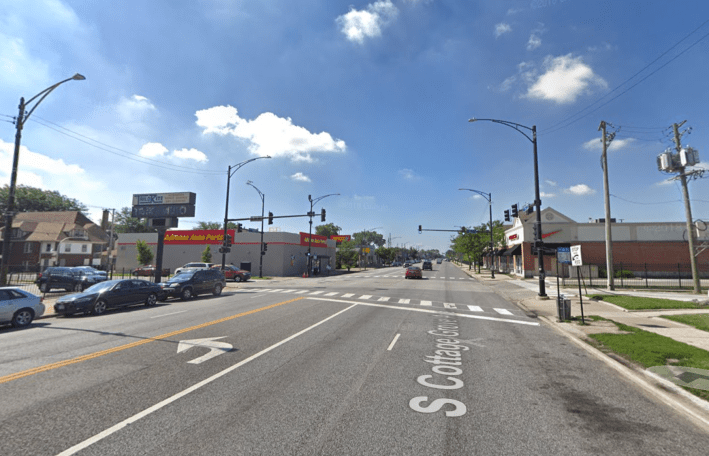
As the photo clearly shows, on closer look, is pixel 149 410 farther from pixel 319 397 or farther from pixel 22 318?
pixel 22 318

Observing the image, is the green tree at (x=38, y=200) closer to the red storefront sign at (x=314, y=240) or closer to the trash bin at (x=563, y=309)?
the red storefront sign at (x=314, y=240)

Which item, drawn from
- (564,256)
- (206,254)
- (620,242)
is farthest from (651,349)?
(206,254)

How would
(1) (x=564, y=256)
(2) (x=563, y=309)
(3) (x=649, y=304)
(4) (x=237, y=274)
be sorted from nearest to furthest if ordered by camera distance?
(1) (x=564, y=256)
(2) (x=563, y=309)
(3) (x=649, y=304)
(4) (x=237, y=274)

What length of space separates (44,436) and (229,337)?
18.9 feet

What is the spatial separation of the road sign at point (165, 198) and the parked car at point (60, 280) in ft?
26.1

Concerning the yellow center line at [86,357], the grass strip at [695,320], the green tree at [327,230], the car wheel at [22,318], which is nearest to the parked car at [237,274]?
the car wheel at [22,318]

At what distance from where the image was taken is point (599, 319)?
1387 centimetres

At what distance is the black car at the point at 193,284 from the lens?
68.4 feet

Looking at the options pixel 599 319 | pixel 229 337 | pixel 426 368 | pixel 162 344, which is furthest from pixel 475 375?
pixel 599 319

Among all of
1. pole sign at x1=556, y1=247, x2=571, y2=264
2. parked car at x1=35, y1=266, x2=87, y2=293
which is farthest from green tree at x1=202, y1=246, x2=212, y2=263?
pole sign at x1=556, y1=247, x2=571, y2=264

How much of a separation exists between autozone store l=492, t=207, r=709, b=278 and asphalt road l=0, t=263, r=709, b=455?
33.9 m

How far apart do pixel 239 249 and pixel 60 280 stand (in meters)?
25.5

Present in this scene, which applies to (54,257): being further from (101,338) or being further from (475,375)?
(475,375)

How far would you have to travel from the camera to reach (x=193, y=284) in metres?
22.0
